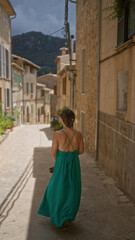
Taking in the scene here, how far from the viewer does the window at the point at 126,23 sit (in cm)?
446

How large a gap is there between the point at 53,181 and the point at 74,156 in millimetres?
448

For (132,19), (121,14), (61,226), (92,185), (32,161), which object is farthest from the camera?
(32,161)

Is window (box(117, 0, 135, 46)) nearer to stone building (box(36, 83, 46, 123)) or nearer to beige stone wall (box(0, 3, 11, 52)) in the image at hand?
beige stone wall (box(0, 3, 11, 52))

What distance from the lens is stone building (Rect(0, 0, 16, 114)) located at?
14.7 metres

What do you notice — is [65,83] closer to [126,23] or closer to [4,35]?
[4,35]

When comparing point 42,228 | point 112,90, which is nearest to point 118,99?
point 112,90

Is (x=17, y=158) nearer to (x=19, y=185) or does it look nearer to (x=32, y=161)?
(x=32, y=161)

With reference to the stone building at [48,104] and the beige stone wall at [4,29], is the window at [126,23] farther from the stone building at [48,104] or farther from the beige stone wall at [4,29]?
the stone building at [48,104]

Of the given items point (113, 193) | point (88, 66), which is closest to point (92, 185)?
point (113, 193)

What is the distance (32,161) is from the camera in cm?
788

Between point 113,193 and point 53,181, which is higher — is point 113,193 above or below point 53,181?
below

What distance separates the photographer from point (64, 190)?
10.2ft

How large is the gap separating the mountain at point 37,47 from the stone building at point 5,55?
48.7 metres

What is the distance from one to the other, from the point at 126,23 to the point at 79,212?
379cm
